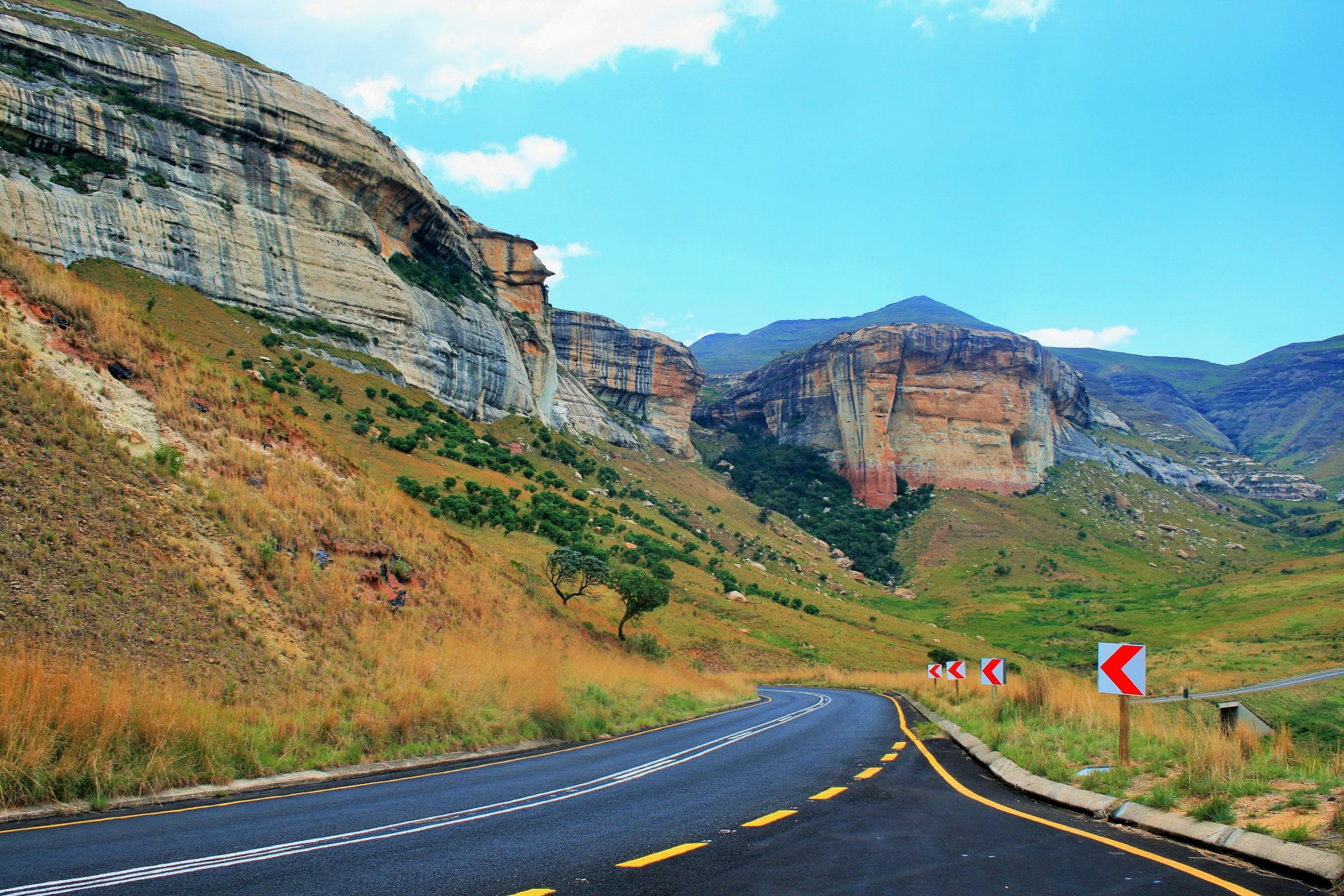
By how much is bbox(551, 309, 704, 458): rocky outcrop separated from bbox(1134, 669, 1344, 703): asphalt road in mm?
95084

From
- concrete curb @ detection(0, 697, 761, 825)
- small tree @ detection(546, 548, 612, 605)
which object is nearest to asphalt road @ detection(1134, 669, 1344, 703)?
small tree @ detection(546, 548, 612, 605)

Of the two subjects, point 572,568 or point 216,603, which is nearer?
point 216,603

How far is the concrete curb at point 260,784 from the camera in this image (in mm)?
6922

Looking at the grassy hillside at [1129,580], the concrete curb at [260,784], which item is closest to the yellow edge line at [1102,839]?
the concrete curb at [260,784]

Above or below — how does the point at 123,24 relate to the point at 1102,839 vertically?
above

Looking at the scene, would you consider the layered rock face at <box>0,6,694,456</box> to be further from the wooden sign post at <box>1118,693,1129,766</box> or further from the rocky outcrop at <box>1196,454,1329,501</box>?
the rocky outcrop at <box>1196,454,1329,501</box>

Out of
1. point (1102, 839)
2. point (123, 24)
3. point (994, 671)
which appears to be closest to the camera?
point (1102, 839)

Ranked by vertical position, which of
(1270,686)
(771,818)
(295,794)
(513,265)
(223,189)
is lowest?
(1270,686)

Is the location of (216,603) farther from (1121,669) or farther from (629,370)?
(629,370)

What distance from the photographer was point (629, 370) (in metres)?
132

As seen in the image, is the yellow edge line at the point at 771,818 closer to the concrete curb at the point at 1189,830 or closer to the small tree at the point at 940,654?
the concrete curb at the point at 1189,830

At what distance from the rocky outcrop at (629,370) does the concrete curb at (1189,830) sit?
118 m

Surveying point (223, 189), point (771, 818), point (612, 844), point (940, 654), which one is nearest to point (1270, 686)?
point (940, 654)

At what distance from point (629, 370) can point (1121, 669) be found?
124281mm
